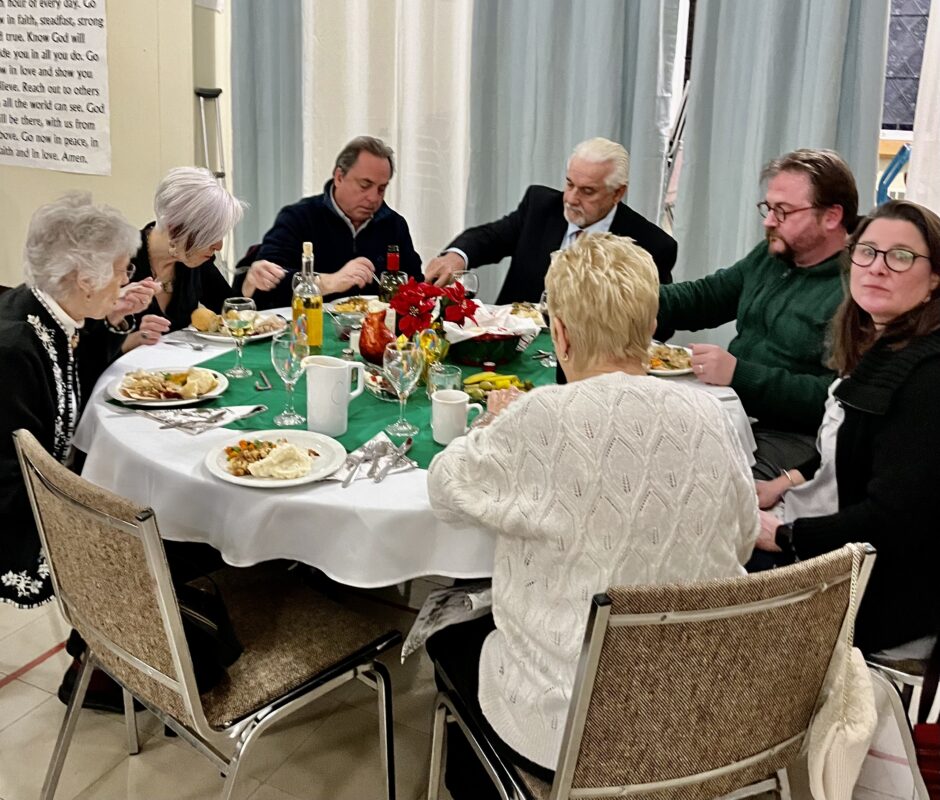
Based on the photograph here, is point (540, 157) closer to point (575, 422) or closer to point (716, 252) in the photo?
point (716, 252)

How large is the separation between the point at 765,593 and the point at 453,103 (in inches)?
128

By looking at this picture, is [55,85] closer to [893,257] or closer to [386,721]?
[386,721]

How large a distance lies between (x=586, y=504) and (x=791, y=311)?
1.55 m

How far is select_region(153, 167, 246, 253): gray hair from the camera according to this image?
260 cm

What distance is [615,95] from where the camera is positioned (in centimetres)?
352

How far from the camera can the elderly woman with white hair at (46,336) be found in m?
1.85

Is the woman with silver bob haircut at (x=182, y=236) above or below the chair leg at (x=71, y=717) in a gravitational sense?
above

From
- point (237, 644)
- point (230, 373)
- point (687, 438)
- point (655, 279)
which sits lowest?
point (237, 644)

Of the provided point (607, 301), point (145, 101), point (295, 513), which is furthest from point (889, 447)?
point (145, 101)

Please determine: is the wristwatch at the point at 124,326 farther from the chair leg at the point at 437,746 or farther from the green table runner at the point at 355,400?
the chair leg at the point at 437,746

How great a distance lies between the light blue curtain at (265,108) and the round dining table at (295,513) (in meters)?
2.80

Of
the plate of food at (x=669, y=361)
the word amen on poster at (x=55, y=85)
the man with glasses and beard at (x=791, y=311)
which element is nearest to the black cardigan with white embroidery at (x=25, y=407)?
the plate of food at (x=669, y=361)

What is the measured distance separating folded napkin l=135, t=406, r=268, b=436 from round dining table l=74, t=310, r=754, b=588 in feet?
0.06

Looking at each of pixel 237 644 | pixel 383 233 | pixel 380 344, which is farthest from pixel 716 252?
pixel 237 644
